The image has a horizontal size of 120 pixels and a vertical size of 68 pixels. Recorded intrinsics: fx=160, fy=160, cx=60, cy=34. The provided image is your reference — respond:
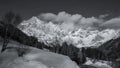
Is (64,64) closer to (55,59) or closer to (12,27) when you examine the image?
(55,59)

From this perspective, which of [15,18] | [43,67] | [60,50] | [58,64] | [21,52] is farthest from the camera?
[60,50]

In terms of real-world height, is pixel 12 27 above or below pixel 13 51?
above

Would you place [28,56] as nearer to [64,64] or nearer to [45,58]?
[45,58]

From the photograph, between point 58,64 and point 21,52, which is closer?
point 58,64

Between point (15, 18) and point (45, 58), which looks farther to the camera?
point (15, 18)

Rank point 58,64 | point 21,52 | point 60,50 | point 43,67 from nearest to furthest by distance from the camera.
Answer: point 43,67, point 58,64, point 21,52, point 60,50

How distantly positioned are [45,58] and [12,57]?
4.93 m

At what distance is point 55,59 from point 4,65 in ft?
24.5

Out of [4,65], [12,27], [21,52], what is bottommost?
[4,65]

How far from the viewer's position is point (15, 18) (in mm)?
31141

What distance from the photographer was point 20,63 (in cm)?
2169

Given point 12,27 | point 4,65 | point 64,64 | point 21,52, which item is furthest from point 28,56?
point 12,27

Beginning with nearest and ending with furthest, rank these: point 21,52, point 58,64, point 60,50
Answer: point 58,64 < point 21,52 < point 60,50

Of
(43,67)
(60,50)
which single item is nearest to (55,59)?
(43,67)
